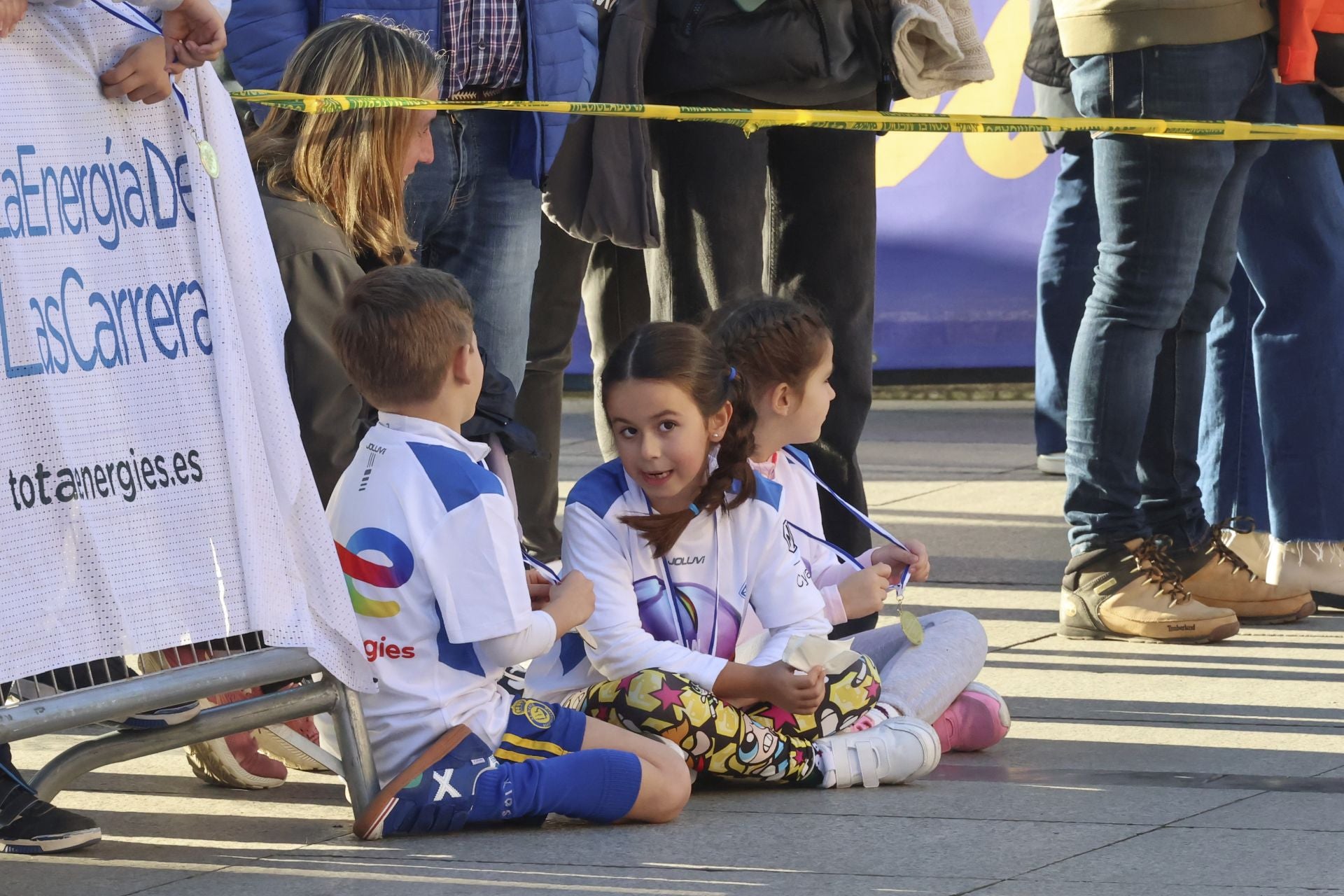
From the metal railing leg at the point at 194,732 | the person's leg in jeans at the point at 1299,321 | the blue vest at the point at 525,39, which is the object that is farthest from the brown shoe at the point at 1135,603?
the metal railing leg at the point at 194,732

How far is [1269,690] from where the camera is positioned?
4.44m

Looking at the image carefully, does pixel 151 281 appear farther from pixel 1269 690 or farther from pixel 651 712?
pixel 1269 690

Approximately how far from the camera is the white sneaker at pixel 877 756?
12.4 feet

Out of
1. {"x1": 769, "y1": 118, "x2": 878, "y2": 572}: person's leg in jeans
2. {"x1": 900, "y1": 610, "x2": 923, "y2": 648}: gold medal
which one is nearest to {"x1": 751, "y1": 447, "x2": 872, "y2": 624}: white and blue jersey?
{"x1": 900, "y1": 610, "x2": 923, "y2": 648}: gold medal

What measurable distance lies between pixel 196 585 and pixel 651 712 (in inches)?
33.8

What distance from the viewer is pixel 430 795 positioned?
335cm

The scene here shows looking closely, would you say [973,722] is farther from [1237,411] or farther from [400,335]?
[1237,411]

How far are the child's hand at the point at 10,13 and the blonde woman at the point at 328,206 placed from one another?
3.02 feet

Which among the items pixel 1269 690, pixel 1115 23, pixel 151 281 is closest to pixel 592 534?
pixel 151 281

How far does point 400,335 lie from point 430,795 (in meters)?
0.79

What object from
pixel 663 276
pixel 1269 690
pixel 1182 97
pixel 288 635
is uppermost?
pixel 1182 97

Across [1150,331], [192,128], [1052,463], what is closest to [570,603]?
[192,128]

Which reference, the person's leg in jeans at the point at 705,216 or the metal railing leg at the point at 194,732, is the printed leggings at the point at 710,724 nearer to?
the metal railing leg at the point at 194,732

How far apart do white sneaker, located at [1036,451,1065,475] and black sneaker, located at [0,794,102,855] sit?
4.66 m
